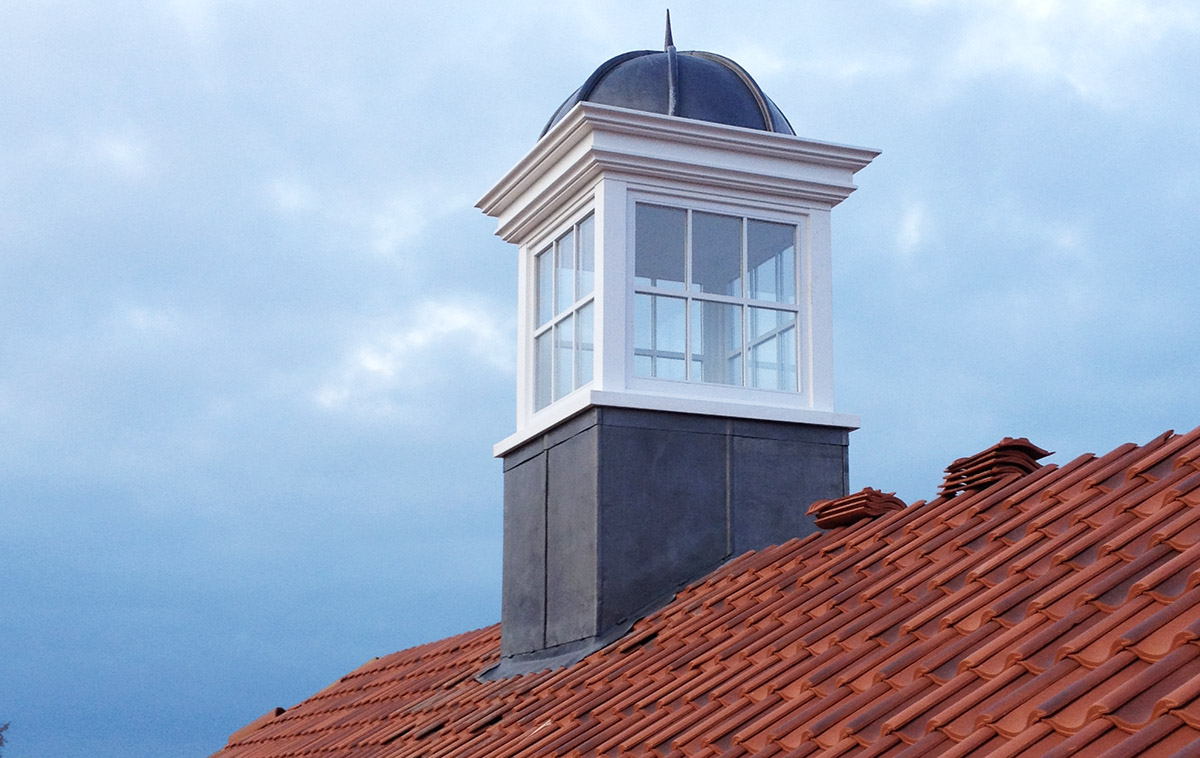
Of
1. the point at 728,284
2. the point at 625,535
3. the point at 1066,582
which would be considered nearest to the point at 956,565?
the point at 1066,582

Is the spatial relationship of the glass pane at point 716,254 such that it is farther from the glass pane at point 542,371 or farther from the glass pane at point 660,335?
the glass pane at point 542,371

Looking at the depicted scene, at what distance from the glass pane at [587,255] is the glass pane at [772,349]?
1072mm

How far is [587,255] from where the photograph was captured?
9570 mm

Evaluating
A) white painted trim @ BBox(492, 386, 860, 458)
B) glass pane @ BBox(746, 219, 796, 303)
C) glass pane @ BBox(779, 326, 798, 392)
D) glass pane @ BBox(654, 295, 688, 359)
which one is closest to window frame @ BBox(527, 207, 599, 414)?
white painted trim @ BBox(492, 386, 860, 458)

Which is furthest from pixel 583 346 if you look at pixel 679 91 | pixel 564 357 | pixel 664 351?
pixel 679 91

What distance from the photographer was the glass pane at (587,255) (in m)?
9.47

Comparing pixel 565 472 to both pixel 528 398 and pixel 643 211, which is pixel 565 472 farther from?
pixel 643 211

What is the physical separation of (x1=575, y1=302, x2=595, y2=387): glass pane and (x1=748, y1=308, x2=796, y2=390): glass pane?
1040 mm

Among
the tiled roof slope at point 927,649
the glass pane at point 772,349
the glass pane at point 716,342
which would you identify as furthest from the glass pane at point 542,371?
the tiled roof slope at point 927,649

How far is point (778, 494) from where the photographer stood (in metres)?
9.30

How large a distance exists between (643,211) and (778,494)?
2010mm

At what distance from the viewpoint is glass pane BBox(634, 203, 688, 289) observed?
9.41 metres

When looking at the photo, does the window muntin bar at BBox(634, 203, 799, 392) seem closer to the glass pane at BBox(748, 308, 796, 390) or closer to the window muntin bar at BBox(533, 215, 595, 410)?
the glass pane at BBox(748, 308, 796, 390)

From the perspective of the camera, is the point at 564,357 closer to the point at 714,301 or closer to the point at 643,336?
the point at 643,336
